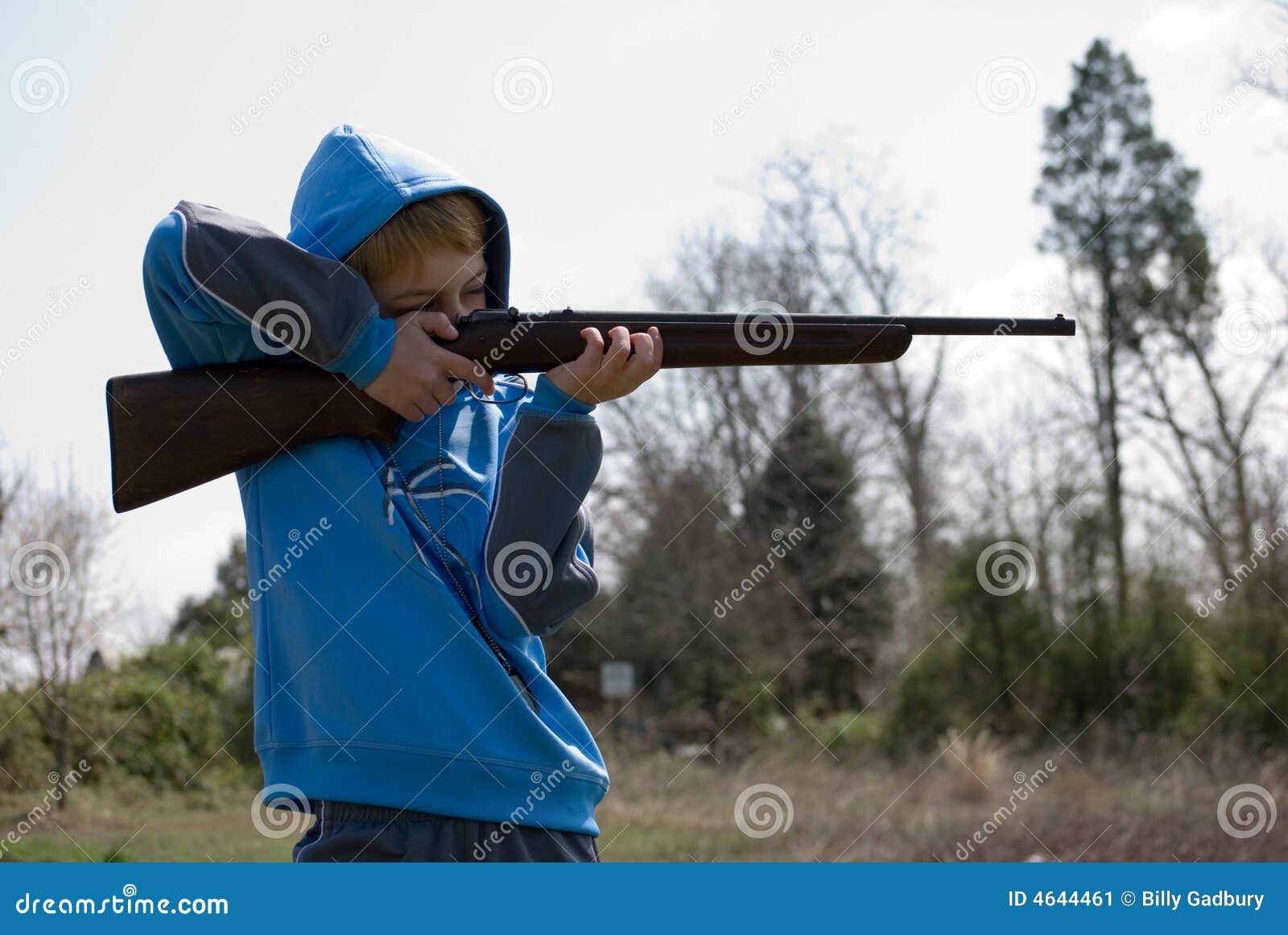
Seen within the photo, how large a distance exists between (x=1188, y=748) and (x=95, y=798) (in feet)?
39.7

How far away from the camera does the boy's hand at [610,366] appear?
2.29 metres

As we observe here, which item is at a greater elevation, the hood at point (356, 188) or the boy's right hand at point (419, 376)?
the hood at point (356, 188)

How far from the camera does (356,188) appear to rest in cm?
245

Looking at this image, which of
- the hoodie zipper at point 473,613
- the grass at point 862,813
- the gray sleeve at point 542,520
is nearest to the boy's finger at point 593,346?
the gray sleeve at point 542,520

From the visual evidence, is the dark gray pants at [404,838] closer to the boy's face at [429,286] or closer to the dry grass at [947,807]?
the boy's face at [429,286]

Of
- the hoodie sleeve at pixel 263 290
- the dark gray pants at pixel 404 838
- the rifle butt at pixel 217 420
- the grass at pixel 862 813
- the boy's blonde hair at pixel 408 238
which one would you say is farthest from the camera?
the grass at pixel 862 813

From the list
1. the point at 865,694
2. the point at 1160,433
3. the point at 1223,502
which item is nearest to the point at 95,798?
the point at 865,694

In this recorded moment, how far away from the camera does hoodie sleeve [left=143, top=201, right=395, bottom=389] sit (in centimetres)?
223

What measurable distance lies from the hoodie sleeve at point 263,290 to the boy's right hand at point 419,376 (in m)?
0.02

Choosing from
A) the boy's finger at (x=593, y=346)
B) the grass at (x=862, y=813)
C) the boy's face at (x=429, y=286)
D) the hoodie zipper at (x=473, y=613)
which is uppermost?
the boy's face at (x=429, y=286)

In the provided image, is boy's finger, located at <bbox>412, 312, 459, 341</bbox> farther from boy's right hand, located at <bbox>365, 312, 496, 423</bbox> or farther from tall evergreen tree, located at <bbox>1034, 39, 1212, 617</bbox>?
tall evergreen tree, located at <bbox>1034, 39, 1212, 617</bbox>

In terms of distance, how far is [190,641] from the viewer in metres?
17.9

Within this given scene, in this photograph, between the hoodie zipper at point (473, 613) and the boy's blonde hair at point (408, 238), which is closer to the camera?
the hoodie zipper at point (473, 613)

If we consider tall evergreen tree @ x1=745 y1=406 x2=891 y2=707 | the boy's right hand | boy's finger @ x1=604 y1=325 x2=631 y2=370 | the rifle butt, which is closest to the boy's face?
the boy's right hand
